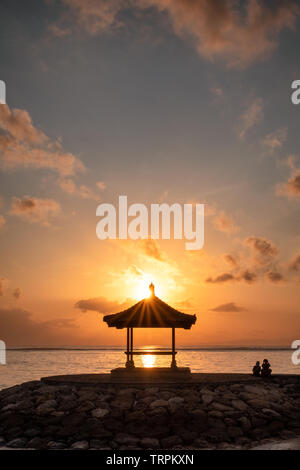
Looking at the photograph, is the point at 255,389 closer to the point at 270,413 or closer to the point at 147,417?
the point at 270,413

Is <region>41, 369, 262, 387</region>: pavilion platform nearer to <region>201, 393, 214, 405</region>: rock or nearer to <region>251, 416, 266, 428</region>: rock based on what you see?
<region>201, 393, 214, 405</region>: rock

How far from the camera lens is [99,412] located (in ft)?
57.3

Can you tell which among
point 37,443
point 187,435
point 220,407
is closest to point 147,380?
point 220,407

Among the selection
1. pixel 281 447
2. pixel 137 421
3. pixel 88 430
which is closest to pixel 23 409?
pixel 88 430

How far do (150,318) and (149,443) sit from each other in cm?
759

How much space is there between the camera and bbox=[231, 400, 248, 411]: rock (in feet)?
58.9

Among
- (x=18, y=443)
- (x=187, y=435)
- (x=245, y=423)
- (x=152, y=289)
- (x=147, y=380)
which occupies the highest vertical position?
(x=152, y=289)

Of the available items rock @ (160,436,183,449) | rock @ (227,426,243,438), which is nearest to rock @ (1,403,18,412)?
rock @ (160,436,183,449)

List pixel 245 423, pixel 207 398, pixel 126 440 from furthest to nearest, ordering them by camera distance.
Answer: pixel 207 398 < pixel 245 423 < pixel 126 440

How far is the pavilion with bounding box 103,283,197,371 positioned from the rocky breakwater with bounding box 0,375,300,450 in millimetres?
3265

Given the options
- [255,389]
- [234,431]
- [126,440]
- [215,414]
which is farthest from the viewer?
[255,389]

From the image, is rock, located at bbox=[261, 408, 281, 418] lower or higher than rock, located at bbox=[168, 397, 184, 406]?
lower
